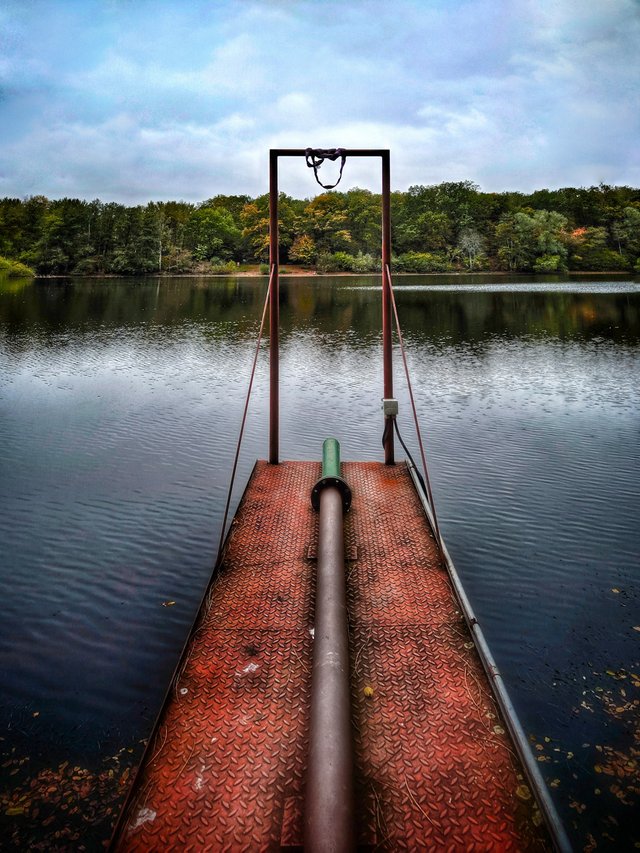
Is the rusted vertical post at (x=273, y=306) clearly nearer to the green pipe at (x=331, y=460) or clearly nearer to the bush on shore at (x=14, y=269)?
the green pipe at (x=331, y=460)

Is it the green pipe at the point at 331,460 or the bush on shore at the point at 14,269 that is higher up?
the bush on shore at the point at 14,269

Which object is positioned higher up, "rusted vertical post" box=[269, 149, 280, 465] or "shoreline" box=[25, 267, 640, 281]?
"shoreline" box=[25, 267, 640, 281]

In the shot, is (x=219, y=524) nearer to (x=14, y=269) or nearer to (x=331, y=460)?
(x=331, y=460)

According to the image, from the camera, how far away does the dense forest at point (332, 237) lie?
82.5m

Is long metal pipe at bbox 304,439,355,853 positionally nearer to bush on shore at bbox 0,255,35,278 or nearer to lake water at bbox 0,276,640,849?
lake water at bbox 0,276,640,849

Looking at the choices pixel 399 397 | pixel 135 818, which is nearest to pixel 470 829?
pixel 135 818

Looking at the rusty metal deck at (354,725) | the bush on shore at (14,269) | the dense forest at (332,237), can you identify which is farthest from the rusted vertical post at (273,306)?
the dense forest at (332,237)

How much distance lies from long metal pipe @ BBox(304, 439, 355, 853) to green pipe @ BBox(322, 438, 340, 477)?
1976 mm

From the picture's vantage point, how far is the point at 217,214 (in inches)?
3819

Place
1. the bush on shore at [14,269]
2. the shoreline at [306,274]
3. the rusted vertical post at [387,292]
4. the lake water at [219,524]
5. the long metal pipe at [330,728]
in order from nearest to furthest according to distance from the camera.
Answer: the long metal pipe at [330,728] < the lake water at [219,524] < the rusted vertical post at [387,292] < the bush on shore at [14,269] < the shoreline at [306,274]

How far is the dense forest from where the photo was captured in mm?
82500

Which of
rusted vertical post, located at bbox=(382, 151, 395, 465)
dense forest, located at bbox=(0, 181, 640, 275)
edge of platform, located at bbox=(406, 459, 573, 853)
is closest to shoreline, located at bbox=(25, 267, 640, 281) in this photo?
dense forest, located at bbox=(0, 181, 640, 275)

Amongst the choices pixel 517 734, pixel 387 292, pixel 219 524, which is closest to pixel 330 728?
pixel 517 734

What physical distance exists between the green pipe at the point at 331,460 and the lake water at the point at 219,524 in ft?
6.38
